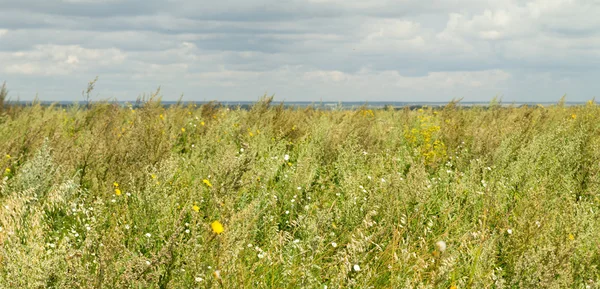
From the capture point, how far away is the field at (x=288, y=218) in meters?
2.33

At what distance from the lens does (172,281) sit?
7.69ft

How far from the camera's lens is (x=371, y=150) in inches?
238

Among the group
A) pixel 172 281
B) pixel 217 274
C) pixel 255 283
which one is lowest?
pixel 255 283

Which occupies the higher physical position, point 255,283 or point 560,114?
point 560,114

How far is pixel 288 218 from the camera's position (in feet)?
13.0

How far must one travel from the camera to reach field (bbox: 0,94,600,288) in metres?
2.33

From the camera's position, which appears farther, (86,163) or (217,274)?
(86,163)

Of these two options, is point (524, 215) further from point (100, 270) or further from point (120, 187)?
point (120, 187)

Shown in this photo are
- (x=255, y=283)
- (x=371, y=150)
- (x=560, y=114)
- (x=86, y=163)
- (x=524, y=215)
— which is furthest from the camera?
(x=560, y=114)

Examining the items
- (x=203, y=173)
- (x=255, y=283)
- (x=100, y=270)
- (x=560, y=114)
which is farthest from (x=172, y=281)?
(x=560, y=114)

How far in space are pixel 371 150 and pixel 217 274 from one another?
425 cm

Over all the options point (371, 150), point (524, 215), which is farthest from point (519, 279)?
point (371, 150)

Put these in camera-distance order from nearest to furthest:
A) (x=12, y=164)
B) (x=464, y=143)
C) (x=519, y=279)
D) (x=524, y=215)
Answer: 1. (x=519, y=279)
2. (x=524, y=215)
3. (x=12, y=164)
4. (x=464, y=143)

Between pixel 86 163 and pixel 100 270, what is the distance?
2633 mm
